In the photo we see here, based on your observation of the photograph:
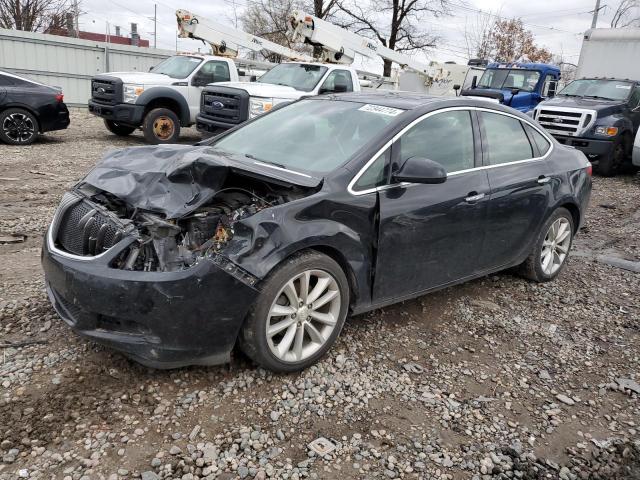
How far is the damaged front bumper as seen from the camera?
2.82 m

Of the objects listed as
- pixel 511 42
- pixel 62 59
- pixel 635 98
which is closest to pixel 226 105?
pixel 635 98

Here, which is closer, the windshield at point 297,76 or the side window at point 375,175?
the side window at point 375,175

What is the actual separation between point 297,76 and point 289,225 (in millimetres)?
9793

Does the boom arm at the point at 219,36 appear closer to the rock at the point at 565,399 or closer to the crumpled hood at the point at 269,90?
the crumpled hood at the point at 269,90

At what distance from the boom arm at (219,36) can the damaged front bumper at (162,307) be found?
13635 millimetres

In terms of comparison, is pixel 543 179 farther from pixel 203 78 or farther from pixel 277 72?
pixel 203 78

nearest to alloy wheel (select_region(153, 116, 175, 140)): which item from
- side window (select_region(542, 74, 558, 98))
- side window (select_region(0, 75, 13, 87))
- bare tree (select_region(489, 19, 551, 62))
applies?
side window (select_region(0, 75, 13, 87))

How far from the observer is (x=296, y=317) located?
3.25 m

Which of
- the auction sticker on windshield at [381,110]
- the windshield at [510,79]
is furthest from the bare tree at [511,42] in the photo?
the auction sticker on windshield at [381,110]

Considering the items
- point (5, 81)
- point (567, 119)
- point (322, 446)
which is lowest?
point (322, 446)

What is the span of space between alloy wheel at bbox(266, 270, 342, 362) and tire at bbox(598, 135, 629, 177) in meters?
11.0

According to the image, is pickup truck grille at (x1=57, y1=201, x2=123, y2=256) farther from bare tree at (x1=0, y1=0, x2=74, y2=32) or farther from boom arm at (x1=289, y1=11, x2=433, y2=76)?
bare tree at (x1=0, y1=0, x2=74, y2=32)

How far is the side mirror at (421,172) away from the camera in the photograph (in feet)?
11.4

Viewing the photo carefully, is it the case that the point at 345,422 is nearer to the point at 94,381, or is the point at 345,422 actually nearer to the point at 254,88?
the point at 94,381
